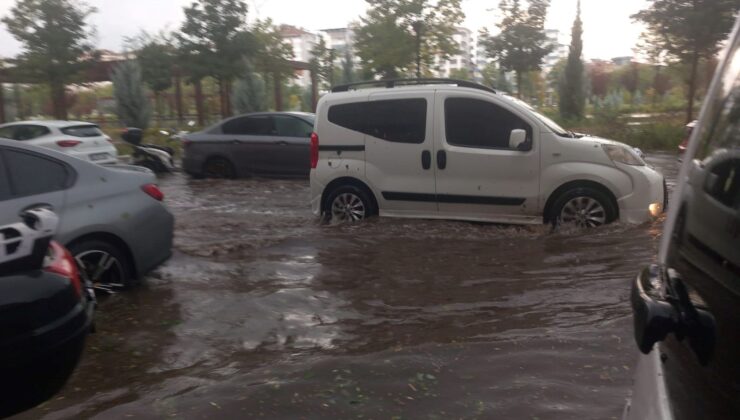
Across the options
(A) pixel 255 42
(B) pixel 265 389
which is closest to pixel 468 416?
(B) pixel 265 389

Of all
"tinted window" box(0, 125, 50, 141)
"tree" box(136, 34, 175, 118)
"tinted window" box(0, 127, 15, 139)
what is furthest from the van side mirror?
"tree" box(136, 34, 175, 118)

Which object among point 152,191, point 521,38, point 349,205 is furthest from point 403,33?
point 152,191

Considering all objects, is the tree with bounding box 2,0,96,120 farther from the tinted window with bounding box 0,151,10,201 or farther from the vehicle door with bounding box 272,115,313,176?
the tinted window with bounding box 0,151,10,201

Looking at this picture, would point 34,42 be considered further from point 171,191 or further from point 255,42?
point 171,191

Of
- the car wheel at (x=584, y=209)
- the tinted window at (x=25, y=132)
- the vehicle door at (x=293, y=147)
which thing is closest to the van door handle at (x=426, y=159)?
the car wheel at (x=584, y=209)

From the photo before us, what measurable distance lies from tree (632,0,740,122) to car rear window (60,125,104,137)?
13649mm

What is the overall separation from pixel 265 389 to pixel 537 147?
5.10m

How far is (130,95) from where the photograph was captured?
2536 centimetres

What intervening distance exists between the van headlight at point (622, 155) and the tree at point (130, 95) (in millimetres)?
20639

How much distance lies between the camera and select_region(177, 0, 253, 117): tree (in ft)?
78.6

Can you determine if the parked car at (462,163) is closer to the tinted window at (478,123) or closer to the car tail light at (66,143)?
the tinted window at (478,123)

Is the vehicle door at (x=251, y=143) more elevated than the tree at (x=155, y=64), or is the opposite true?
the tree at (x=155, y=64)

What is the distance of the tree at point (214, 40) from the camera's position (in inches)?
943

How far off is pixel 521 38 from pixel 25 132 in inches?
705
